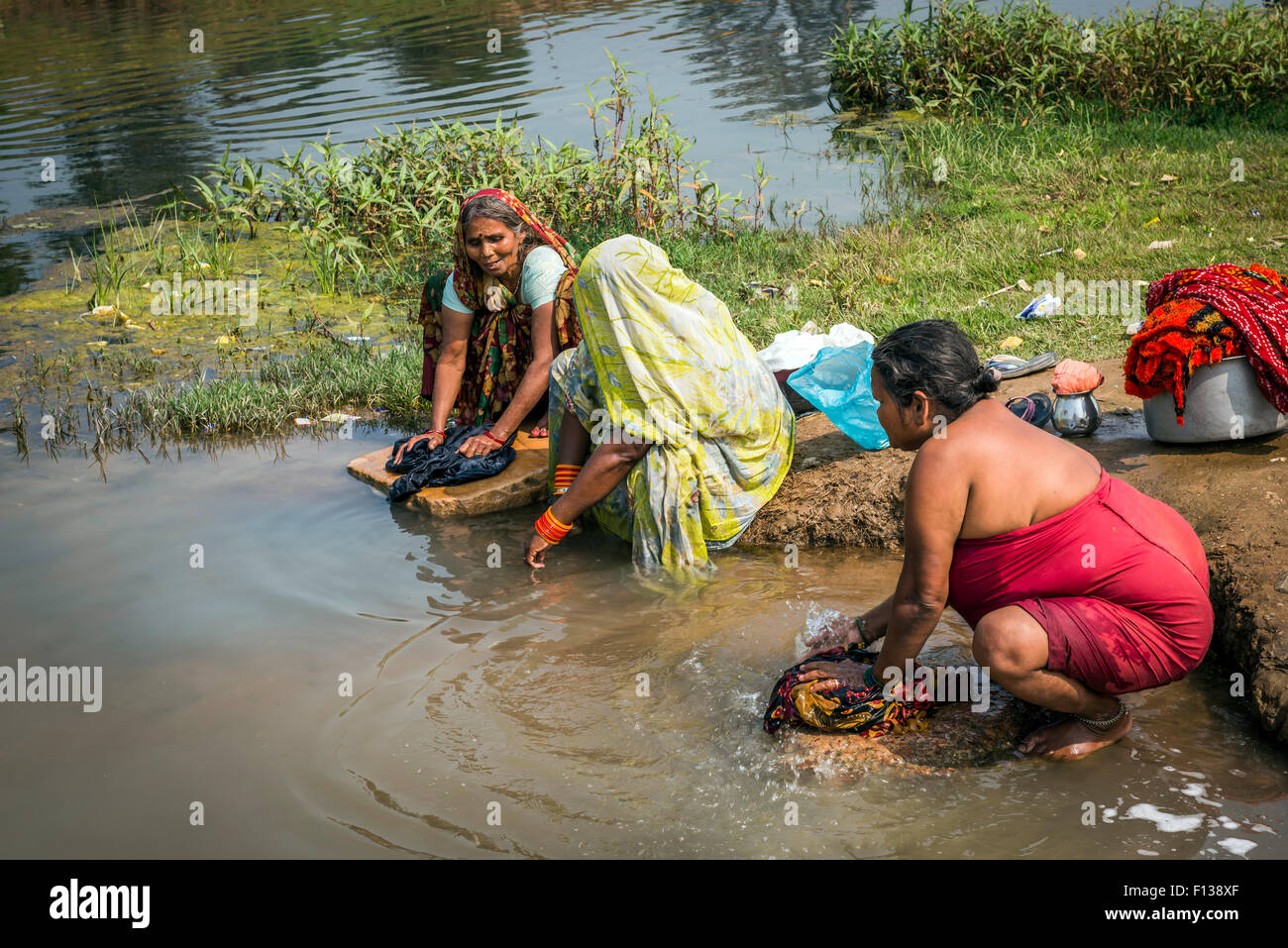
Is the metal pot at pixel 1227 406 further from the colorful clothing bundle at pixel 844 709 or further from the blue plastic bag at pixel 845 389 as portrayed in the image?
the colorful clothing bundle at pixel 844 709

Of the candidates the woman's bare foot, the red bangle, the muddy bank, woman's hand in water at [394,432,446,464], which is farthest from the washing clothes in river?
the woman's bare foot

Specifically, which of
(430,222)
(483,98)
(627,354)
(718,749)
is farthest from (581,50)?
(718,749)

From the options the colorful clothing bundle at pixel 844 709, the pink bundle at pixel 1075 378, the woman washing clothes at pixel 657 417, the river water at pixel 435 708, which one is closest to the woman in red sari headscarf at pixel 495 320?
the woman washing clothes at pixel 657 417

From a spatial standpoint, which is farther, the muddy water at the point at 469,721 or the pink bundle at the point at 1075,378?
the pink bundle at the point at 1075,378

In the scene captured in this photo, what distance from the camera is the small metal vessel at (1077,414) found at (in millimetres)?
4273

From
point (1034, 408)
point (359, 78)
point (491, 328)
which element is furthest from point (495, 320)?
point (359, 78)

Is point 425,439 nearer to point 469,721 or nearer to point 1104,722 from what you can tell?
point 469,721

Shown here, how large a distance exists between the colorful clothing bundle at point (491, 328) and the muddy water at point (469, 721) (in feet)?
2.32

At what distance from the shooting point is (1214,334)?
378cm

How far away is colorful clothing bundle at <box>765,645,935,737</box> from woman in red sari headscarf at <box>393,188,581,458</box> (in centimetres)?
211

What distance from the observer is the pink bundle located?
13.9ft

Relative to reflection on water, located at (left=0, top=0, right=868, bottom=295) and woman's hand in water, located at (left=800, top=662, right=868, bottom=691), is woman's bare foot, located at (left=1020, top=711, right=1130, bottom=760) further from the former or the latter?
reflection on water, located at (left=0, top=0, right=868, bottom=295)

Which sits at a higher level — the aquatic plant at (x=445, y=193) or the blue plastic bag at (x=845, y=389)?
the aquatic plant at (x=445, y=193)
